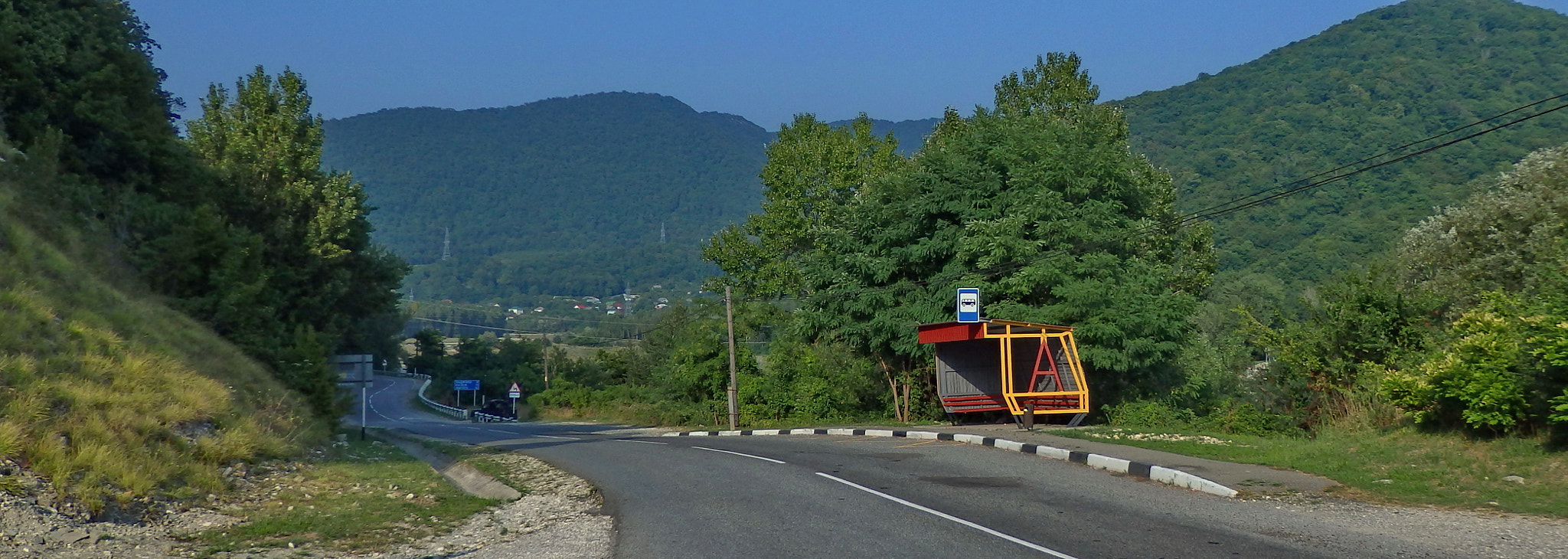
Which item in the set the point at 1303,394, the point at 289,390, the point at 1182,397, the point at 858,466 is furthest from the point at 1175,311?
the point at 289,390

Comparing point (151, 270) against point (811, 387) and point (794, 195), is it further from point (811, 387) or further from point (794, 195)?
point (794, 195)

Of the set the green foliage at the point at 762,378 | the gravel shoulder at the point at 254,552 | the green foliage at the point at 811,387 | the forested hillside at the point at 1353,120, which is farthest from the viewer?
the forested hillside at the point at 1353,120

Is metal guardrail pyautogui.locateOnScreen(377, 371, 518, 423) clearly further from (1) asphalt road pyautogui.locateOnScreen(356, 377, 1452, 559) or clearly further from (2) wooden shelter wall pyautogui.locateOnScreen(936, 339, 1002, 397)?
(1) asphalt road pyautogui.locateOnScreen(356, 377, 1452, 559)

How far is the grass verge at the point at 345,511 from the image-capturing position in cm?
987

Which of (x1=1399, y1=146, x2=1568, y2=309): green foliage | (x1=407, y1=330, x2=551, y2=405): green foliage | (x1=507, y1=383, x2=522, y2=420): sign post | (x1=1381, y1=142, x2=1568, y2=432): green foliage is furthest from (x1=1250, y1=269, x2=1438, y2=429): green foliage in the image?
(x1=407, y1=330, x2=551, y2=405): green foliage

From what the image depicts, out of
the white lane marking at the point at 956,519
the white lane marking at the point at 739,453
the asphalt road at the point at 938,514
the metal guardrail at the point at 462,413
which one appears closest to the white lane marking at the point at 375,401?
the metal guardrail at the point at 462,413

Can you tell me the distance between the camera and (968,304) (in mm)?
26172

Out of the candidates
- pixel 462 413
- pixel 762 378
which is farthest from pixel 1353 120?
pixel 462 413

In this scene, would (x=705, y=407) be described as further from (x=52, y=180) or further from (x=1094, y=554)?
(x=1094, y=554)

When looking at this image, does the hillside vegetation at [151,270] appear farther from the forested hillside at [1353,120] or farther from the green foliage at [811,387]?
the forested hillside at [1353,120]

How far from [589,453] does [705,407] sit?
66.7ft

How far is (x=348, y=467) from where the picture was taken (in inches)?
628

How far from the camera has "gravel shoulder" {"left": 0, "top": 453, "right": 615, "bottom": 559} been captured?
28.2 feet

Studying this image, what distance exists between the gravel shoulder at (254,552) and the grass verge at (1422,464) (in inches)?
334
